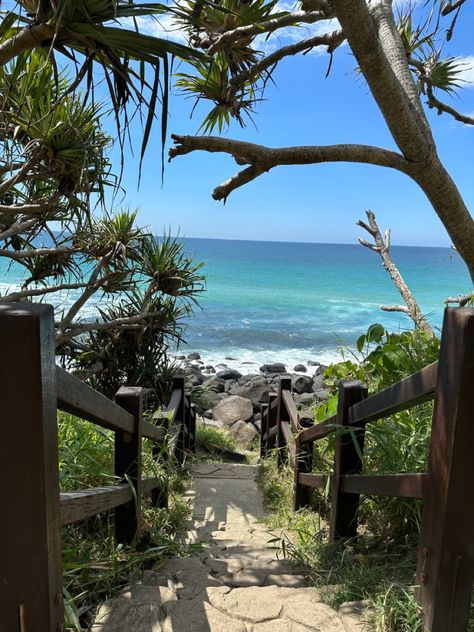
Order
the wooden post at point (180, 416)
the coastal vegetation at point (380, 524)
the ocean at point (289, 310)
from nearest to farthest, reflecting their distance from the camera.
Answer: the coastal vegetation at point (380, 524)
the wooden post at point (180, 416)
the ocean at point (289, 310)

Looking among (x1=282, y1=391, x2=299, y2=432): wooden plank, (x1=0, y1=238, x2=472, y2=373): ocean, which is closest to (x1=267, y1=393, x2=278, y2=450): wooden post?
(x1=282, y1=391, x2=299, y2=432): wooden plank

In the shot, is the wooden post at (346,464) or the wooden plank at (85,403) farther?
the wooden post at (346,464)

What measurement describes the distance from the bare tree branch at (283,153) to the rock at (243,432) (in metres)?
7.09

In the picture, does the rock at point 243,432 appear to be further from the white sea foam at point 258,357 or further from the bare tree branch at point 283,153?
the white sea foam at point 258,357

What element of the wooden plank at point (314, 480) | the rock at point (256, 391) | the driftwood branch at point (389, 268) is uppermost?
the driftwood branch at point (389, 268)

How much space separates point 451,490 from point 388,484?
476 millimetres

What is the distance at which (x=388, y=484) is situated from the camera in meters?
1.86

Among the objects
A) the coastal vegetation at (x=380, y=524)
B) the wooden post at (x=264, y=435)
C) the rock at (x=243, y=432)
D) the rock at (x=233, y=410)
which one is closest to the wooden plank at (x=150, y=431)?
the coastal vegetation at (x=380, y=524)

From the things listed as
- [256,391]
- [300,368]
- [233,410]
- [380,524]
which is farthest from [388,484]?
[300,368]

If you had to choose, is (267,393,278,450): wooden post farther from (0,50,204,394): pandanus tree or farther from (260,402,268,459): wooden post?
(0,50,204,394): pandanus tree

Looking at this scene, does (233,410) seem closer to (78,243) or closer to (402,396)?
(78,243)

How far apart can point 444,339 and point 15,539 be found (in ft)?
3.91

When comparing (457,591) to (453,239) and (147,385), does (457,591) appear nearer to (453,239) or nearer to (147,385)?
(453,239)

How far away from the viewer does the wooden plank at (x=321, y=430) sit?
2.65 metres
